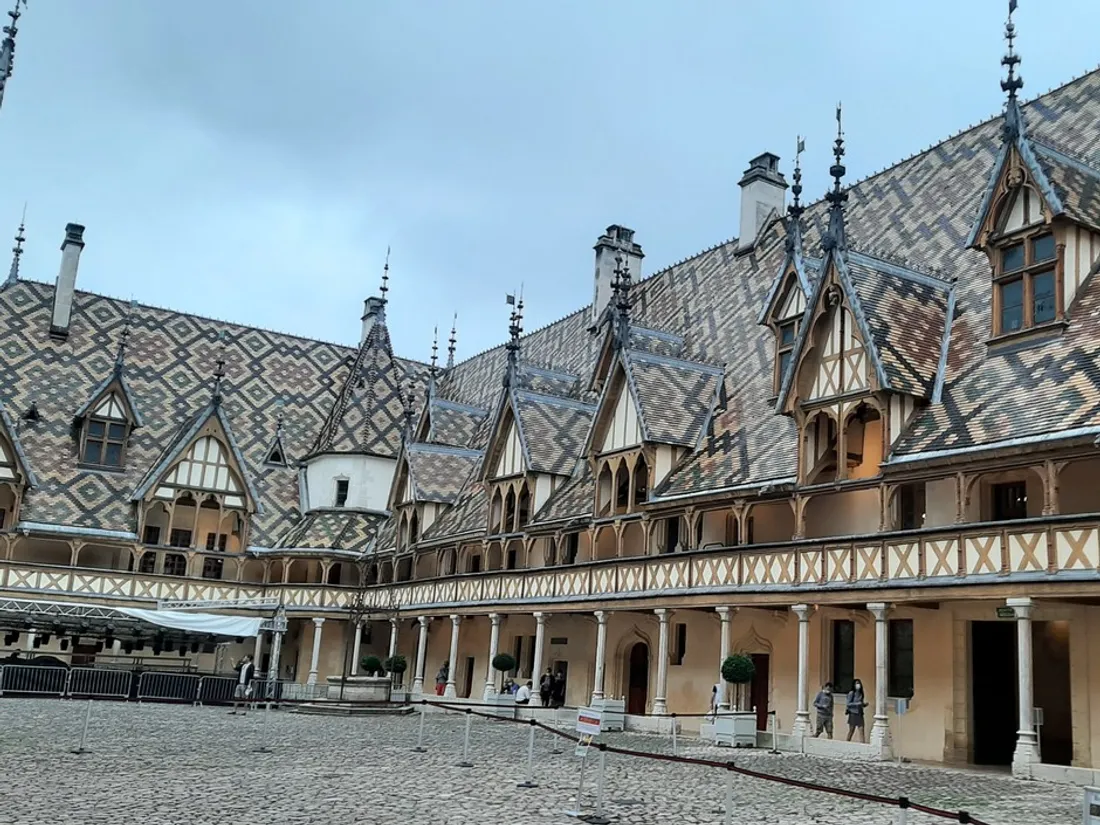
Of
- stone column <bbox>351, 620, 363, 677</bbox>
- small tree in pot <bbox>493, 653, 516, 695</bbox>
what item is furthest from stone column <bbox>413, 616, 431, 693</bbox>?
small tree in pot <bbox>493, 653, 516, 695</bbox>

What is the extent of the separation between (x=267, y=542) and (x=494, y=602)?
43.2 ft

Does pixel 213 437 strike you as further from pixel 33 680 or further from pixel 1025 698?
pixel 1025 698

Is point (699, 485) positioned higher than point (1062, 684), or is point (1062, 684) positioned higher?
point (699, 485)

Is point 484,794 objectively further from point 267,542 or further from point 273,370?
point 273,370

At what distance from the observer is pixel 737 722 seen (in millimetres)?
20578

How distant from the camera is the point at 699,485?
24875mm

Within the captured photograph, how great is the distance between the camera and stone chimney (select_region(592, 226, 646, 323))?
1635 inches

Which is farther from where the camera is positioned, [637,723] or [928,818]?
[637,723]

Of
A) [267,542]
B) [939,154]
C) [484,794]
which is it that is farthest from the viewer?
[267,542]

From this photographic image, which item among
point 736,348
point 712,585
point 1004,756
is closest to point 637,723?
point 712,585

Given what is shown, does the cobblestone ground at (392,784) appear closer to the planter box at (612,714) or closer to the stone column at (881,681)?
the stone column at (881,681)

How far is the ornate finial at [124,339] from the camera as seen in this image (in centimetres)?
4184

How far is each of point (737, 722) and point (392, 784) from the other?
29.8 feet

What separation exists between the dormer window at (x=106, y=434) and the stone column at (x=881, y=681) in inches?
1197
